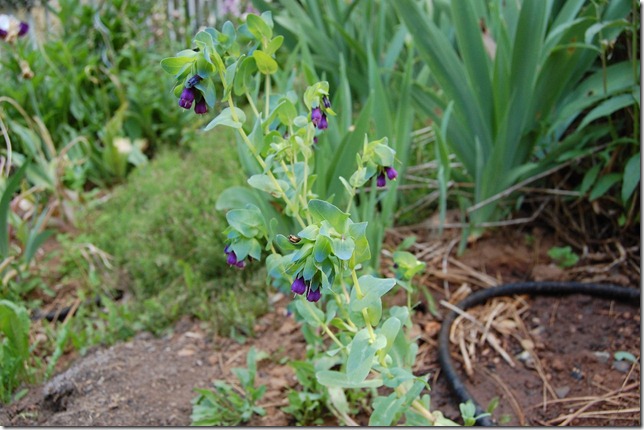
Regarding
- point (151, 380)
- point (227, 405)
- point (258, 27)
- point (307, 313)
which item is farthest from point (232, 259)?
point (151, 380)

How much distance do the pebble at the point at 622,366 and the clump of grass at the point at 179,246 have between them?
3.21ft

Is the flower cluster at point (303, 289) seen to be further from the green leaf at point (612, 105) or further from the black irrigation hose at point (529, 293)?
the green leaf at point (612, 105)

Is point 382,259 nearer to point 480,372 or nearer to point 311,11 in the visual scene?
point 480,372

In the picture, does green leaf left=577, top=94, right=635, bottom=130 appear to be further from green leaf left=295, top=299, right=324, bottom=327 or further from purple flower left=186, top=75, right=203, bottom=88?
purple flower left=186, top=75, right=203, bottom=88

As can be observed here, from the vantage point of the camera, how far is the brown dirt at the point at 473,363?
1.54 metres

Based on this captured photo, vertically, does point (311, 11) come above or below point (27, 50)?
below

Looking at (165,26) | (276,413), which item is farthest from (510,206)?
(165,26)

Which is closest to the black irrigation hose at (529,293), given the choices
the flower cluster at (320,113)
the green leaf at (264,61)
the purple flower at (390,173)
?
the purple flower at (390,173)

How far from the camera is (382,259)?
215 cm

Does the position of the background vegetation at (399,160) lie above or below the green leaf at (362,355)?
below

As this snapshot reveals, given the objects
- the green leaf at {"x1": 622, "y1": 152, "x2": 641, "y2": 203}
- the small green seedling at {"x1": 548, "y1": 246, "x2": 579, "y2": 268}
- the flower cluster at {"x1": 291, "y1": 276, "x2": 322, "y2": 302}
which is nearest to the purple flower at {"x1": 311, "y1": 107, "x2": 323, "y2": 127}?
the flower cluster at {"x1": 291, "y1": 276, "x2": 322, "y2": 302}

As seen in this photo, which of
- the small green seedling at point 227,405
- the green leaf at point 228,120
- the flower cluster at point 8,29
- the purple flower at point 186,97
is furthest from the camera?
the flower cluster at point 8,29

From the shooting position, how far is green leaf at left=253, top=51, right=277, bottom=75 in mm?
1200

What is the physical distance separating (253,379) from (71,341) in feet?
2.23
